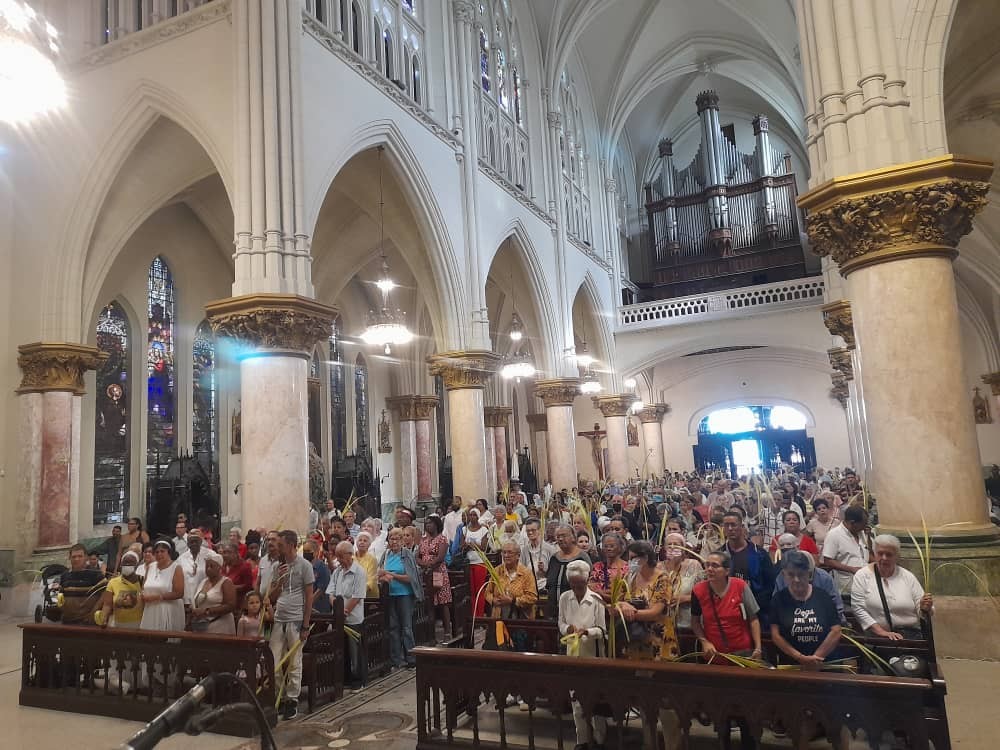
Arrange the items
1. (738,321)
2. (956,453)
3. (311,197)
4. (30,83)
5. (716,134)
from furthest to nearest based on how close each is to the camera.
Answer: (716,134), (738,321), (311,197), (956,453), (30,83)

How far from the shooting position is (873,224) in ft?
20.9

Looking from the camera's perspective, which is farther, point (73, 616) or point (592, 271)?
point (592, 271)

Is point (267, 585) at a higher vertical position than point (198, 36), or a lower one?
lower

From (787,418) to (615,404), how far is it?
8.64 m

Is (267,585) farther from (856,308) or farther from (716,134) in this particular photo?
(716,134)

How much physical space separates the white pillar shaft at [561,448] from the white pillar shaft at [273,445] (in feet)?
32.7

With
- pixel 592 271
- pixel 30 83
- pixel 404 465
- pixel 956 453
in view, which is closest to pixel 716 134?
pixel 592 271

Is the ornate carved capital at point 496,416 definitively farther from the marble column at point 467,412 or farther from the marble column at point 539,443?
the marble column at point 467,412

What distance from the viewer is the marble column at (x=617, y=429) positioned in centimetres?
2159

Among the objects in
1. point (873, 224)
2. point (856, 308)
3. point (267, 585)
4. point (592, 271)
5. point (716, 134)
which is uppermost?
point (716, 134)

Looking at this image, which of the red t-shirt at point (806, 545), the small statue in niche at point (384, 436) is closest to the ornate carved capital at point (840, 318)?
the red t-shirt at point (806, 545)

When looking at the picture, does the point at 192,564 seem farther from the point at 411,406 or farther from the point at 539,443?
the point at 539,443

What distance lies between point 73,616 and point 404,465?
49.6ft

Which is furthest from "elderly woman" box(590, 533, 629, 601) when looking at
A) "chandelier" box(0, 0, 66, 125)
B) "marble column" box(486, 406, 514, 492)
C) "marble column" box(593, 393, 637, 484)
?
"marble column" box(486, 406, 514, 492)
